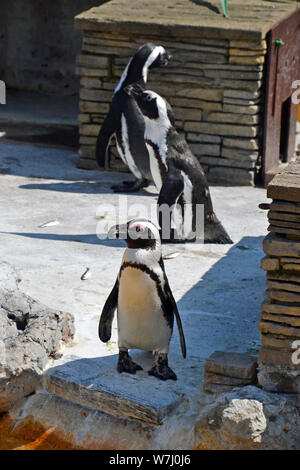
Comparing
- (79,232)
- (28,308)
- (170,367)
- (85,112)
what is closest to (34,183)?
(85,112)

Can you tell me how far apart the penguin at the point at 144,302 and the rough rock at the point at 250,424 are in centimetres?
46

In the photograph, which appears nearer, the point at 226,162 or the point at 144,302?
the point at 144,302

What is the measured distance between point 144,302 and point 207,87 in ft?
15.1

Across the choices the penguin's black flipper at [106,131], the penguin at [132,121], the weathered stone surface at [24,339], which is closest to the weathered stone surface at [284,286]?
the weathered stone surface at [24,339]

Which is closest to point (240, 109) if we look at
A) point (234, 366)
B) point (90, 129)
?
point (90, 129)

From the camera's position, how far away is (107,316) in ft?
15.2

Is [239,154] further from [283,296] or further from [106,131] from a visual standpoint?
[283,296]

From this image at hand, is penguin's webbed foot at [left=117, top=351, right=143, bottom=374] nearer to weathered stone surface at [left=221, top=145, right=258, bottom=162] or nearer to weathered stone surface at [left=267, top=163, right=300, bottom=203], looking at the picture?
weathered stone surface at [left=267, top=163, right=300, bottom=203]

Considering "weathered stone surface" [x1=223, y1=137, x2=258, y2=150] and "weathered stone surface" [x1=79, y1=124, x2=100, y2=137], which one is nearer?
"weathered stone surface" [x1=223, y1=137, x2=258, y2=150]

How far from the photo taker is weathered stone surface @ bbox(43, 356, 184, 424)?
4.12 meters

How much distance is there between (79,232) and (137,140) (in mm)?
1596

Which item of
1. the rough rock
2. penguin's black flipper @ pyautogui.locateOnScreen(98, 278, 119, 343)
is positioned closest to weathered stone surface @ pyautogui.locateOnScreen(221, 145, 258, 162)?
penguin's black flipper @ pyautogui.locateOnScreen(98, 278, 119, 343)

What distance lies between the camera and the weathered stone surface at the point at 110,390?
4.12 metres

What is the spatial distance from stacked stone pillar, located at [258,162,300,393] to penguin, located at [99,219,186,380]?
1.76 ft
